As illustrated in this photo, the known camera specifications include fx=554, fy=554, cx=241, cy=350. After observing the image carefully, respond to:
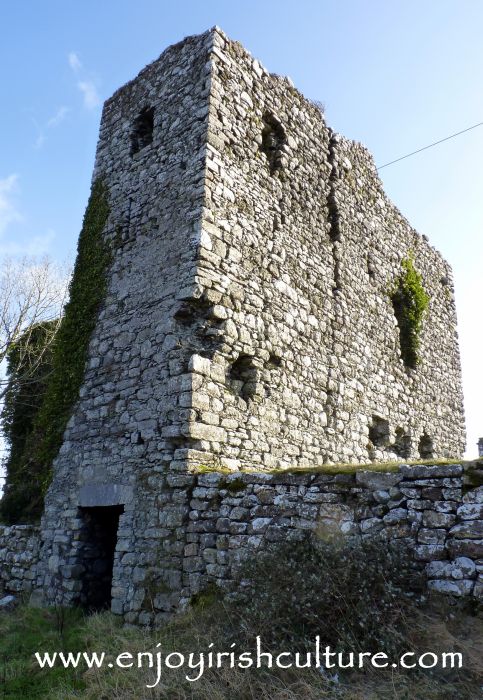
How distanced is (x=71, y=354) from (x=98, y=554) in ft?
10.0

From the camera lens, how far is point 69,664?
5.53m

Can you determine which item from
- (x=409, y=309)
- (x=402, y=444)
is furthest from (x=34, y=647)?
(x=409, y=309)

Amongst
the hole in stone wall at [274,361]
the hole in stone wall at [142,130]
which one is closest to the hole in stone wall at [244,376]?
the hole in stone wall at [274,361]

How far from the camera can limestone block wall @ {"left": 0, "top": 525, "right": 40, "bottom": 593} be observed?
25.9ft

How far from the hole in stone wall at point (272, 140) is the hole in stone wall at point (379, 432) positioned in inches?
189

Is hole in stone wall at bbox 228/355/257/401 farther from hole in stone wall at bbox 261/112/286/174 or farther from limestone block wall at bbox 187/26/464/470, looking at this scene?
hole in stone wall at bbox 261/112/286/174

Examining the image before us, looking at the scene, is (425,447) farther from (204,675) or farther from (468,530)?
(204,675)

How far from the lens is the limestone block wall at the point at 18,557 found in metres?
7.88

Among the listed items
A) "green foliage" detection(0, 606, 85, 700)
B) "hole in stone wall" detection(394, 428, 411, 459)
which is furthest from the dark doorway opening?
"hole in stone wall" detection(394, 428, 411, 459)

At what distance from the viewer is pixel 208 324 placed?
721 centimetres

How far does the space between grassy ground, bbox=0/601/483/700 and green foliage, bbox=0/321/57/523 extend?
2.61 m

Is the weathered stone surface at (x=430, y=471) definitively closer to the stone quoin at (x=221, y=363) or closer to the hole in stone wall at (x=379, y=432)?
the stone quoin at (x=221, y=363)

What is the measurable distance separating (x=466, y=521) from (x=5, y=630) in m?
5.61

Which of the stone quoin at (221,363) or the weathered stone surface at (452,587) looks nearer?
the weathered stone surface at (452,587)
